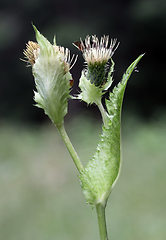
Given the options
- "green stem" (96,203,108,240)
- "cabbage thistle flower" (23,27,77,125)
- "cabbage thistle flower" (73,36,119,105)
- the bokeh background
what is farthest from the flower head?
the bokeh background

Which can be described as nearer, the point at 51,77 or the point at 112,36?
the point at 51,77

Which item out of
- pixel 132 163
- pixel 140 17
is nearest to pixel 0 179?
pixel 132 163

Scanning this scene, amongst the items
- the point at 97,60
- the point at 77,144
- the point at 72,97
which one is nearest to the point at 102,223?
the point at 72,97

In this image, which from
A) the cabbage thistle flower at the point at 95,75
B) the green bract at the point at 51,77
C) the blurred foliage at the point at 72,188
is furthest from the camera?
the blurred foliage at the point at 72,188

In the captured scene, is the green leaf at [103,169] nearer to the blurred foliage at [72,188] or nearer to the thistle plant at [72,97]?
the thistle plant at [72,97]

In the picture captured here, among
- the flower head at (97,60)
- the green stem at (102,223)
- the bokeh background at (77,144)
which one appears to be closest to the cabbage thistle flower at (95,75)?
the flower head at (97,60)

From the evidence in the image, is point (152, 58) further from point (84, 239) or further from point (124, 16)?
point (84, 239)

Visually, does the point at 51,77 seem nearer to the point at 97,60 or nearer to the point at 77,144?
the point at 97,60
